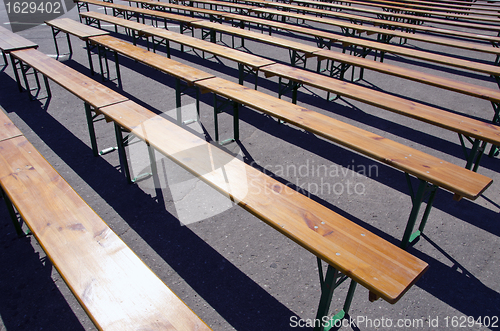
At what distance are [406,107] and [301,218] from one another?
264 centimetres

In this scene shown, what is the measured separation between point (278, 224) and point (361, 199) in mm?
1937

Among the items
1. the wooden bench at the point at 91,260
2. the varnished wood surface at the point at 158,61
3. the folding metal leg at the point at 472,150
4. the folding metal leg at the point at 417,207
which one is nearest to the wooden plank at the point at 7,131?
the wooden bench at the point at 91,260

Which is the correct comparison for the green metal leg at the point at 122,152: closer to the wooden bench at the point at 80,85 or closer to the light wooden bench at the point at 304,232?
the wooden bench at the point at 80,85

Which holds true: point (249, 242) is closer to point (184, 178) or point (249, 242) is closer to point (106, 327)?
point (184, 178)

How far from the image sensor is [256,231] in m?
3.65

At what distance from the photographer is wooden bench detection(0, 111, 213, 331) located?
6.46 ft

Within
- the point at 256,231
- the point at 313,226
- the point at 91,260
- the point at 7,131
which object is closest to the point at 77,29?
the point at 7,131

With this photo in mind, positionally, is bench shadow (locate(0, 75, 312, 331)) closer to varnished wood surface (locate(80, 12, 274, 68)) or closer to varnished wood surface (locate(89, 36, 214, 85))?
varnished wood surface (locate(89, 36, 214, 85))

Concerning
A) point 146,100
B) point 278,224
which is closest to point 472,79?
point 146,100

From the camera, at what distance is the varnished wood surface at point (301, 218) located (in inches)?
85.7

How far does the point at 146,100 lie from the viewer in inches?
256

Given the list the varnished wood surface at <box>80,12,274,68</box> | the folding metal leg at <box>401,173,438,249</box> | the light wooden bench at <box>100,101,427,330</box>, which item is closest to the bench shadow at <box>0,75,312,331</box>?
the light wooden bench at <box>100,101,427,330</box>

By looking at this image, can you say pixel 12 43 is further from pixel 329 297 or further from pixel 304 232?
pixel 329 297

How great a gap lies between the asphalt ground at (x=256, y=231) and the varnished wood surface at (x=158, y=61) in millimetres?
800
